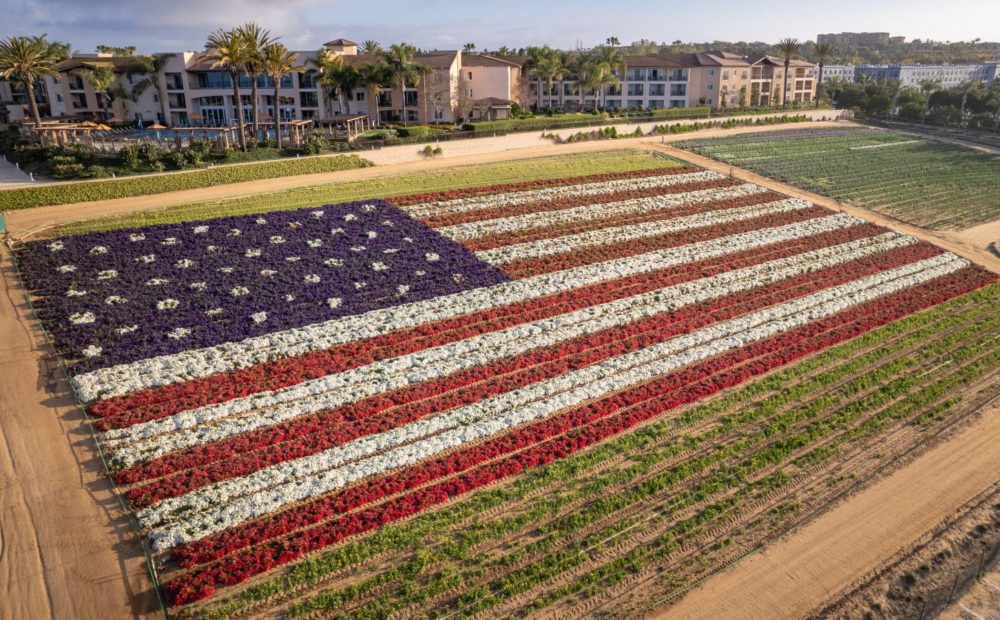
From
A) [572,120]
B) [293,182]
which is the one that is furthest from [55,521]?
[572,120]

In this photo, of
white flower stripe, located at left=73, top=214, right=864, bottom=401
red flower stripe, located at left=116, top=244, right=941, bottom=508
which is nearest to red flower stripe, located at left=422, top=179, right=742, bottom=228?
white flower stripe, located at left=73, top=214, right=864, bottom=401

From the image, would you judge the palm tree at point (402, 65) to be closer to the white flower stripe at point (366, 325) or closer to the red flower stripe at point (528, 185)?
the red flower stripe at point (528, 185)

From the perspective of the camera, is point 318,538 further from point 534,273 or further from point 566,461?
point 534,273

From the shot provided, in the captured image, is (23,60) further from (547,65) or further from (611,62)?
(611,62)

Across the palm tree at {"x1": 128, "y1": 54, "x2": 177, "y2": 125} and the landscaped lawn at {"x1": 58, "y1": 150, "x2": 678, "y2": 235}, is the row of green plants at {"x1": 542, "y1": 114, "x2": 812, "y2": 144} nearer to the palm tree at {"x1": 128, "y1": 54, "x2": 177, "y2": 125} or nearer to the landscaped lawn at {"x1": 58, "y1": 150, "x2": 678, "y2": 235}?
the landscaped lawn at {"x1": 58, "y1": 150, "x2": 678, "y2": 235}

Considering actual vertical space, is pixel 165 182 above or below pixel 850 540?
above

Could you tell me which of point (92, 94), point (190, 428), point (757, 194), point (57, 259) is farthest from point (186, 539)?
point (92, 94)
